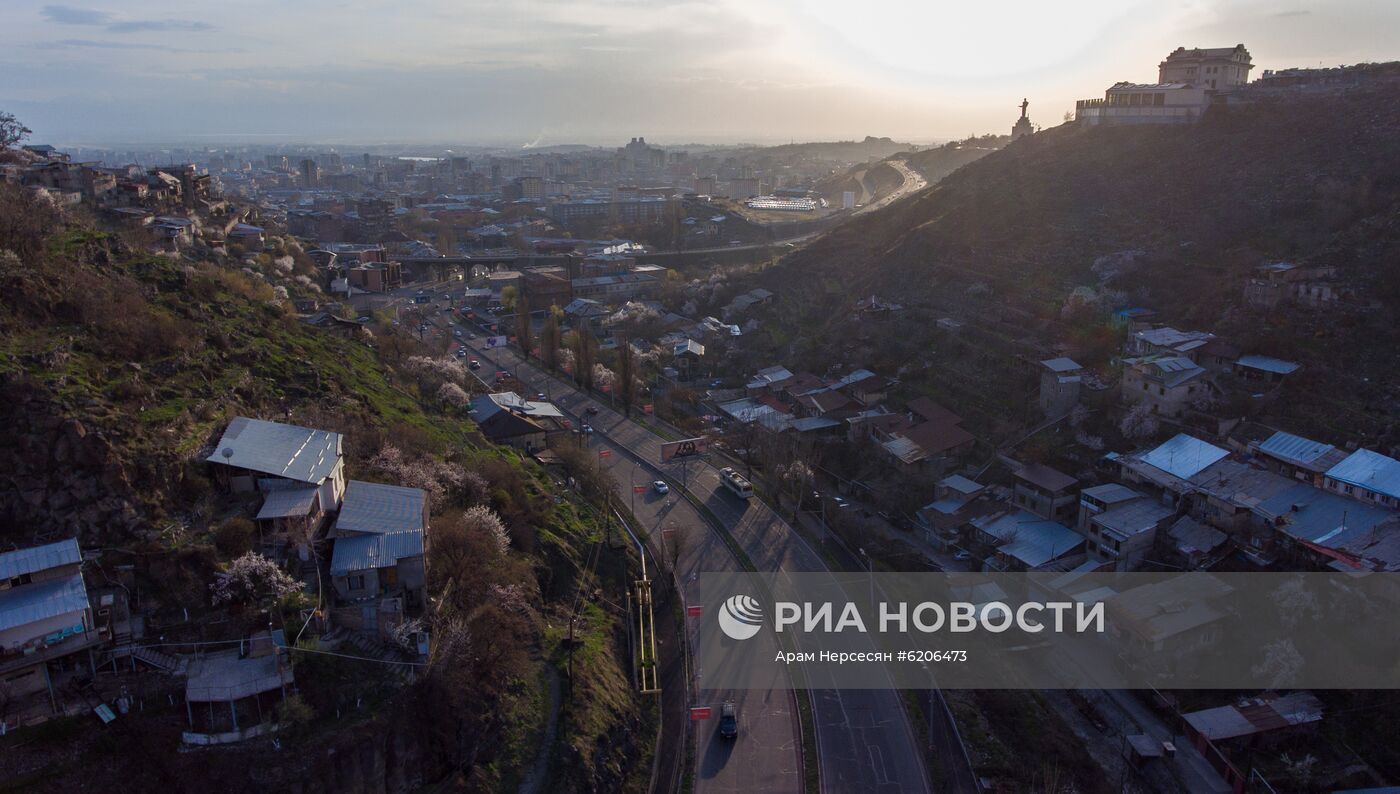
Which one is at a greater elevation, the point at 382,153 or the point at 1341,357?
the point at 382,153

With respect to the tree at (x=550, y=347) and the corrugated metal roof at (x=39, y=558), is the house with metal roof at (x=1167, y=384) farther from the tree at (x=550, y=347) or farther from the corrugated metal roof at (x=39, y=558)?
the corrugated metal roof at (x=39, y=558)

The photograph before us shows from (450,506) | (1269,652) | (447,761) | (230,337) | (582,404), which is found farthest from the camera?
(582,404)

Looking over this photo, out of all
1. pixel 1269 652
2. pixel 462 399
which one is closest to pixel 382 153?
pixel 462 399

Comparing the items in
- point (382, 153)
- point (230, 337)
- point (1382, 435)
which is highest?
point (382, 153)

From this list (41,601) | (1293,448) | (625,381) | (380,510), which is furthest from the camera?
(625,381)

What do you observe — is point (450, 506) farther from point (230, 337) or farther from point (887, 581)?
point (887, 581)

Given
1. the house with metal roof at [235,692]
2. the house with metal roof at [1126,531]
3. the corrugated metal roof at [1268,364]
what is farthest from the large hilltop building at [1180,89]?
the house with metal roof at [235,692]

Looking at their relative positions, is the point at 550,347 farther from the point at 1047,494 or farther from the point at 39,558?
the point at 39,558

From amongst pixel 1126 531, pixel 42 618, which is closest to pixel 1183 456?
pixel 1126 531
